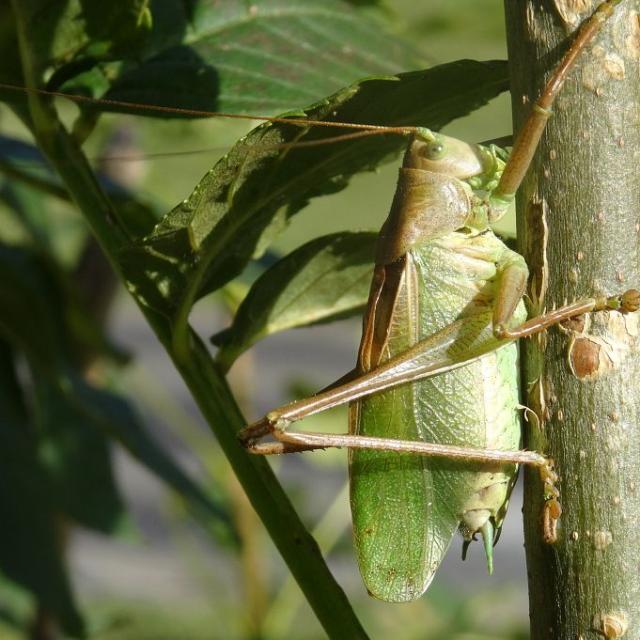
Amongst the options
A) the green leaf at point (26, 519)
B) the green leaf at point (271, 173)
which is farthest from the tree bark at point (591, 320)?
the green leaf at point (26, 519)

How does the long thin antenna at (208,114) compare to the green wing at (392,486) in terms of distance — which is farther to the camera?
the green wing at (392,486)

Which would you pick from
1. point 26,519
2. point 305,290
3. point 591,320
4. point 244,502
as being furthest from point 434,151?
point 244,502

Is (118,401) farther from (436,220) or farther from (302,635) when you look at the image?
(302,635)

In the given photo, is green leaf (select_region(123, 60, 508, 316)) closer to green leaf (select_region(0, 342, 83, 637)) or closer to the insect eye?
the insect eye

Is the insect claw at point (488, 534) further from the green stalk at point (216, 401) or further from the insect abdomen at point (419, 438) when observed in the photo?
the green stalk at point (216, 401)

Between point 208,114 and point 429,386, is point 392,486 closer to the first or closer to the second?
point 429,386

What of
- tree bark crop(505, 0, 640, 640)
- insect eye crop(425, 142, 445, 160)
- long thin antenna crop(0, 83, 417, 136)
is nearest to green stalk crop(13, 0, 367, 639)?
long thin antenna crop(0, 83, 417, 136)
